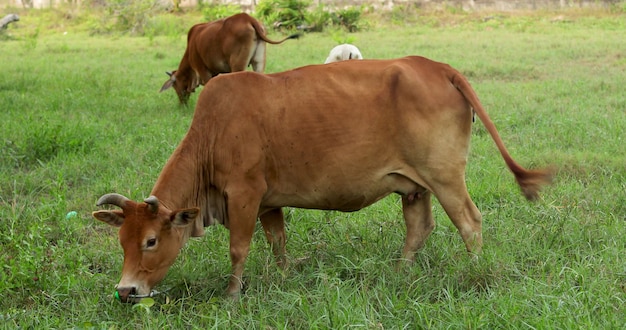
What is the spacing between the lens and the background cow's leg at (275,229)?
192 inches

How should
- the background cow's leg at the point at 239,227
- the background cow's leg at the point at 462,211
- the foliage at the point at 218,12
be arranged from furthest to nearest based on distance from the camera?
the foliage at the point at 218,12 → the background cow's leg at the point at 462,211 → the background cow's leg at the point at 239,227

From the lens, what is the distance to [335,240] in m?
5.03

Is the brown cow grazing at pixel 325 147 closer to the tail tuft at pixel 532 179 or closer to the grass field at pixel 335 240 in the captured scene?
the tail tuft at pixel 532 179

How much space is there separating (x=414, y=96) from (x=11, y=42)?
16348 mm

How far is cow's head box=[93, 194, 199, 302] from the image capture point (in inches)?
163

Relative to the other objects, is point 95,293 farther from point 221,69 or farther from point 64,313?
point 221,69

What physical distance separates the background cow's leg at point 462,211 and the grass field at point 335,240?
0.33 ft

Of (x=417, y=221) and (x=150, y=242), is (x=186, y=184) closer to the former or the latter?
(x=150, y=242)

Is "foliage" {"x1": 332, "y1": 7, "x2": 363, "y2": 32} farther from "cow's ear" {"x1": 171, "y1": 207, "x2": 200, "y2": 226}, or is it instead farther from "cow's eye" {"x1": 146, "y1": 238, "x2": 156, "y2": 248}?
"cow's eye" {"x1": 146, "y1": 238, "x2": 156, "y2": 248}

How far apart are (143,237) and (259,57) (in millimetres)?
6721

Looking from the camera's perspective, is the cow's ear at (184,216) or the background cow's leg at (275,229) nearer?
the cow's ear at (184,216)

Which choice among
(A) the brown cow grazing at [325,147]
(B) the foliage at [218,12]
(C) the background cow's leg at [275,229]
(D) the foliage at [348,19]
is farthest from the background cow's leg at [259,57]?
(B) the foliage at [218,12]

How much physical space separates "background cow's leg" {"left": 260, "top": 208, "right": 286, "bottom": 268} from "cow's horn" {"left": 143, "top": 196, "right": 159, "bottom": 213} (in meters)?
0.95

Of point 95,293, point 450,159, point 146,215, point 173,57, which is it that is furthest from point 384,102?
point 173,57
